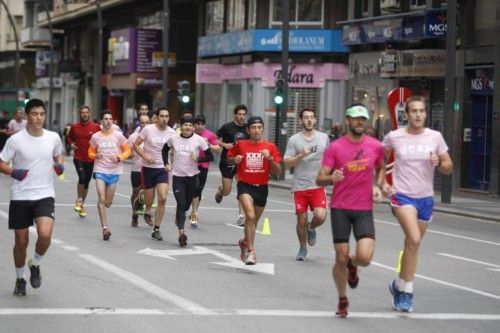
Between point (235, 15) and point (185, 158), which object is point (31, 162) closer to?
point (185, 158)

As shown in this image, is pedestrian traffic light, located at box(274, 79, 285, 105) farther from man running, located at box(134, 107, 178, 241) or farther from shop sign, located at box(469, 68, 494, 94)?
man running, located at box(134, 107, 178, 241)

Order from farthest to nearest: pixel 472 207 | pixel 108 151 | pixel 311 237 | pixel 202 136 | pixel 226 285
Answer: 1. pixel 472 207
2. pixel 202 136
3. pixel 108 151
4. pixel 311 237
5. pixel 226 285

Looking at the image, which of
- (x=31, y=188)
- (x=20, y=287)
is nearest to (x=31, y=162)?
(x=31, y=188)

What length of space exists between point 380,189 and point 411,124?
679mm

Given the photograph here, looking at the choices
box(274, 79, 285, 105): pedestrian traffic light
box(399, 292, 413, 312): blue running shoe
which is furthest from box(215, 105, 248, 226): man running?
box(274, 79, 285, 105): pedestrian traffic light

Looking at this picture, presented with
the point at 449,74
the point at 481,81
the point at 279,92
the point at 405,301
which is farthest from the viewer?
the point at 279,92

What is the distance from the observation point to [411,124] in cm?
1173

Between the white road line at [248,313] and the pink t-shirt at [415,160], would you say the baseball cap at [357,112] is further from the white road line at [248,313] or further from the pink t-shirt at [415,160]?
the white road line at [248,313]

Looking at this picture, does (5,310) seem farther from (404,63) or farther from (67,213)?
(404,63)

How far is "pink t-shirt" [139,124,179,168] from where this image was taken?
749 inches

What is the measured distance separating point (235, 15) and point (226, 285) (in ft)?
129

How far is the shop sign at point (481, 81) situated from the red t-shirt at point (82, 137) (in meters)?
14.2

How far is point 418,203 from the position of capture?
11.7 meters

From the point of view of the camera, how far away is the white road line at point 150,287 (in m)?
11.3
